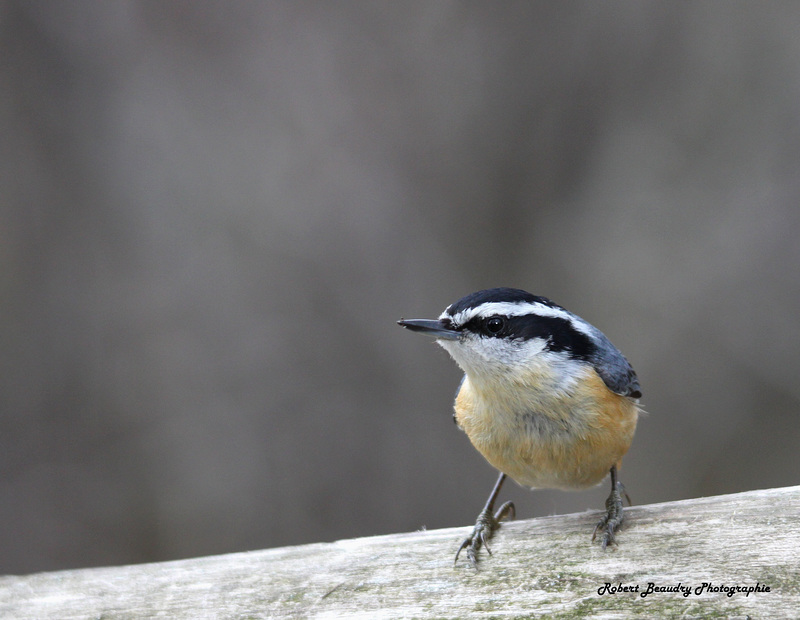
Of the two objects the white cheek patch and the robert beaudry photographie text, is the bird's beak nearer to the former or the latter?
the white cheek patch

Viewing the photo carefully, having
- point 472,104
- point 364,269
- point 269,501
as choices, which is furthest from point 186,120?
point 269,501

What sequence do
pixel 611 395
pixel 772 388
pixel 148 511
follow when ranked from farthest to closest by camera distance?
1. pixel 148 511
2. pixel 772 388
3. pixel 611 395

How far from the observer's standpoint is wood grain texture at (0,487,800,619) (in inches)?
90.0

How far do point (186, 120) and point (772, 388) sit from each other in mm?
4775

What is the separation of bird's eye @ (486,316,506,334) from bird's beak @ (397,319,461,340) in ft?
0.41

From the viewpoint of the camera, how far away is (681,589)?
2.28 metres

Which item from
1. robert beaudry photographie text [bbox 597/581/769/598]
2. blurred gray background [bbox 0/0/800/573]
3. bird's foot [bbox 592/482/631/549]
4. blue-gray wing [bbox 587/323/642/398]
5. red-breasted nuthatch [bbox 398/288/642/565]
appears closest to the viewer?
robert beaudry photographie text [bbox 597/581/769/598]

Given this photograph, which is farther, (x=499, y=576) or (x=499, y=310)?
(x=499, y=310)

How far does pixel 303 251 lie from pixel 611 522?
364 centimetres

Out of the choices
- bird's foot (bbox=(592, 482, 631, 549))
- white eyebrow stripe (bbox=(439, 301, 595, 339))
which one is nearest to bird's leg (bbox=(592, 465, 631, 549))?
bird's foot (bbox=(592, 482, 631, 549))

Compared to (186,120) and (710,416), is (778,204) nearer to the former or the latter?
(710,416)

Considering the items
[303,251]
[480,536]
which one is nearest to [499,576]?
[480,536]

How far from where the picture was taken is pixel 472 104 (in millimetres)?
5727

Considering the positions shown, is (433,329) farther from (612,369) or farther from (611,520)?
(611,520)
